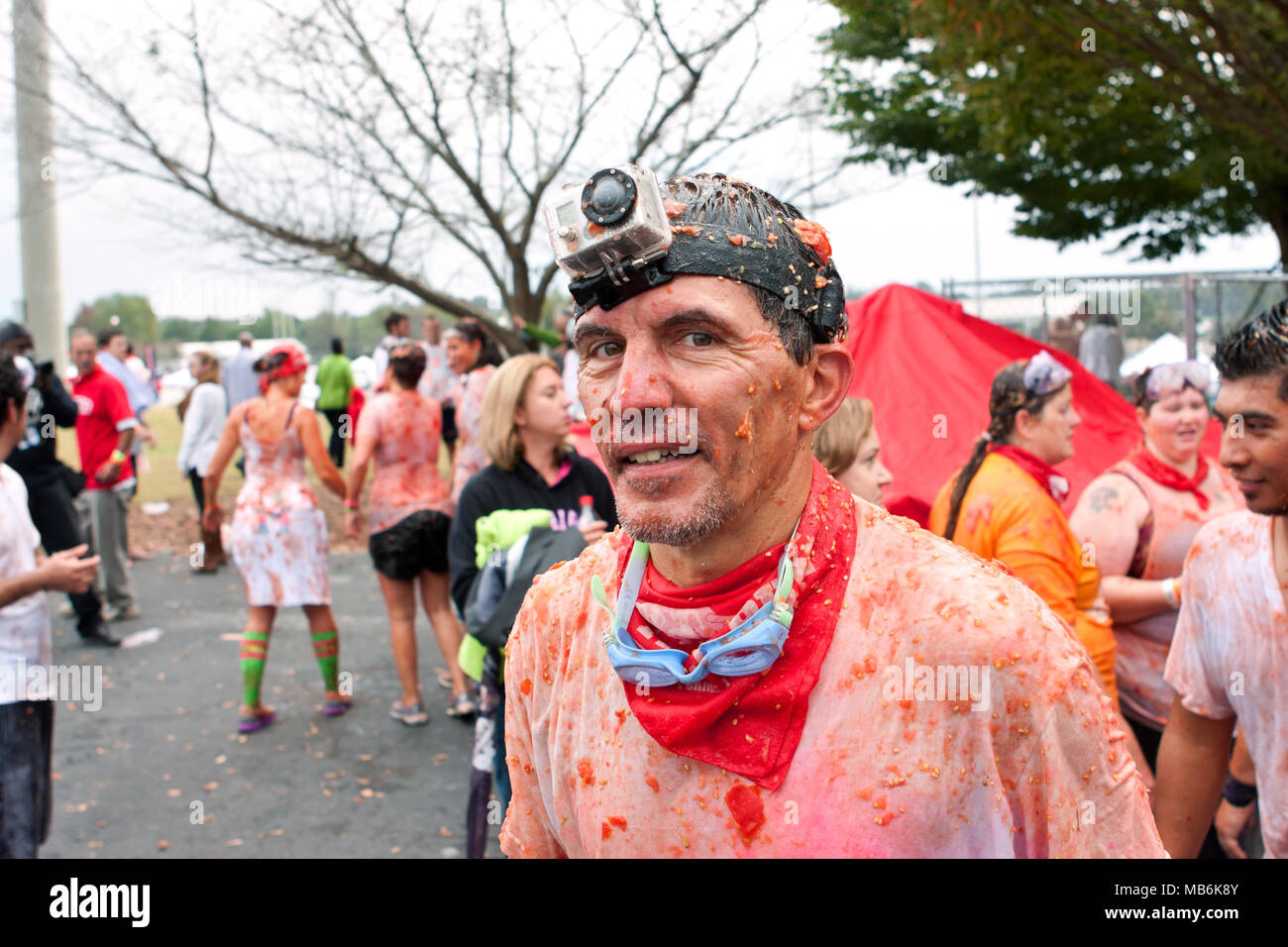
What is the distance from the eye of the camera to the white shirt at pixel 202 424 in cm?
1056

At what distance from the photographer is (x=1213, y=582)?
255 cm

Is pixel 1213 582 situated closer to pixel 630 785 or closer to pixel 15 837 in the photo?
pixel 630 785

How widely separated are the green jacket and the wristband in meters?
11.0

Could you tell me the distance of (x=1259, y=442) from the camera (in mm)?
2365

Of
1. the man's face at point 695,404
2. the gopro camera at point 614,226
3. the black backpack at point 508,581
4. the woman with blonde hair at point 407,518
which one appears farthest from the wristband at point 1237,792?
the woman with blonde hair at point 407,518

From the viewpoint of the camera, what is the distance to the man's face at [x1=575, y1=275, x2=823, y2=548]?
1.48 m

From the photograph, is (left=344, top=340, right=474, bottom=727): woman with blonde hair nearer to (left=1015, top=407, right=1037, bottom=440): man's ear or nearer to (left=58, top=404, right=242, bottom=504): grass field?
(left=1015, top=407, right=1037, bottom=440): man's ear

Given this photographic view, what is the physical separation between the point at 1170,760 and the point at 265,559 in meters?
5.09

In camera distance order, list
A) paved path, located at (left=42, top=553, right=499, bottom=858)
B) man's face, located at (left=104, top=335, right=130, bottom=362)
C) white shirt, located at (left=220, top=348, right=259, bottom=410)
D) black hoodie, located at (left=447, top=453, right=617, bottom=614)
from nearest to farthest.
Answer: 1. black hoodie, located at (left=447, top=453, right=617, bottom=614)
2. paved path, located at (left=42, top=553, right=499, bottom=858)
3. man's face, located at (left=104, top=335, right=130, bottom=362)
4. white shirt, located at (left=220, top=348, right=259, bottom=410)

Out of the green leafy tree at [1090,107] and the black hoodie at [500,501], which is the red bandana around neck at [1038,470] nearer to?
the black hoodie at [500,501]

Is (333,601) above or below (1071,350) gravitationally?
below

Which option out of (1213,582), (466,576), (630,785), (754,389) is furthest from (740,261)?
(466,576)

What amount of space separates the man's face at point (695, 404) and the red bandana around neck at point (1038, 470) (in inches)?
99.9

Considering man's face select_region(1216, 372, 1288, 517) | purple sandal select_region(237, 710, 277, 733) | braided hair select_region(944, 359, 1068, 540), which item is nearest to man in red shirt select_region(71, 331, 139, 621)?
purple sandal select_region(237, 710, 277, 733)
